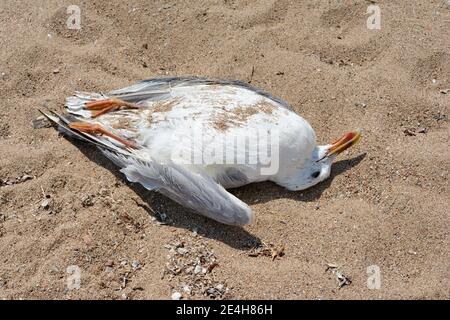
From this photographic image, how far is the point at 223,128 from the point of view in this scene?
4531mm

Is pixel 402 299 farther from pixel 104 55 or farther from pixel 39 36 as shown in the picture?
pixel 39 36

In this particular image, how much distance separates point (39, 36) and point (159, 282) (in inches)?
117

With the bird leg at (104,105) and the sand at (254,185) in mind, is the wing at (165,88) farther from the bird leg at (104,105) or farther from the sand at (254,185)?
the sand at (254,185)

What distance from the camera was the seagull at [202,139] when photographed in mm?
4426

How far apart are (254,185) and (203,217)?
1.81 ft

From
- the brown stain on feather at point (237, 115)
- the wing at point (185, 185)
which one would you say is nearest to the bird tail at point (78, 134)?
the wing at point (185, 185)

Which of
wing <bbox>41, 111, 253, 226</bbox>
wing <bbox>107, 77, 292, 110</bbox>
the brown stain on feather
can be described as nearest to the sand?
wing <bbox>41, 111, 253, 226</bbox>

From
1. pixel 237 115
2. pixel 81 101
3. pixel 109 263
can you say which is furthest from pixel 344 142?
pixel 81 101

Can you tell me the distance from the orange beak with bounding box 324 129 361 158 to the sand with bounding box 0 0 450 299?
233 millimetres

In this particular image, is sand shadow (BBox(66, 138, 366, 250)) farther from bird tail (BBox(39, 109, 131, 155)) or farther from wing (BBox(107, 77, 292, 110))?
wing (BBox(107, 77, 292, 110))

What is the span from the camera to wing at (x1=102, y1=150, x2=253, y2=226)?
169 inches

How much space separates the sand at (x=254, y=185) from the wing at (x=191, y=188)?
0.21 m

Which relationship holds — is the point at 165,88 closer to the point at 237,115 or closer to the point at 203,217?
the point at 237,115

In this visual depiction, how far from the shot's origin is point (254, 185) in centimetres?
489
